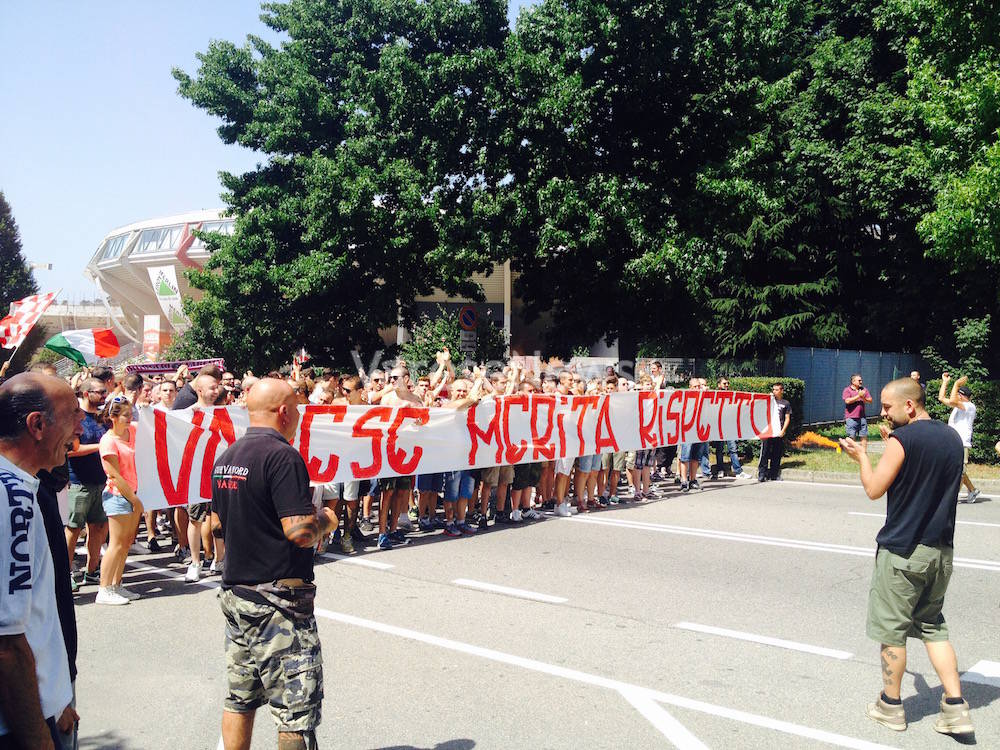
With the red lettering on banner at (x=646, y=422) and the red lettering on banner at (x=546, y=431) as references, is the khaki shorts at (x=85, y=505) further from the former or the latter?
the red lettering on banner at (x=646, y=422)

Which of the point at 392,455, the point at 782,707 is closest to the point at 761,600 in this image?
the point at 782,707

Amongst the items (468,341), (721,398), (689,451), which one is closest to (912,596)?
(689,451)

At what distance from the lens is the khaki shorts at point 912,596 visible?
486cm

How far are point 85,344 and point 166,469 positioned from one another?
13.3 metres

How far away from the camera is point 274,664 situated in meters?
3.68

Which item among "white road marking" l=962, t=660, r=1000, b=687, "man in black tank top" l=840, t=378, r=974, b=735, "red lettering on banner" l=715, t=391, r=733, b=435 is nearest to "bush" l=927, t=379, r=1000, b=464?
"red lettering on banner" l=715, t=391, r=733, b=435

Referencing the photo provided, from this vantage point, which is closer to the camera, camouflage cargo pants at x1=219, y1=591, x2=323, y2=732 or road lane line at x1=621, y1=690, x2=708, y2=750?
camouflage cargo pants at x1=219, y1=591, x2=323, y2=732

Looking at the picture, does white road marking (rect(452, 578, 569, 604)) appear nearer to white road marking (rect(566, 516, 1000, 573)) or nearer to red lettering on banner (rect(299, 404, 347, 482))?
red lettering on banner (rect(299, 404, 347, 482))

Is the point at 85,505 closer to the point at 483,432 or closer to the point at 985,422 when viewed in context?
the point at 483,432

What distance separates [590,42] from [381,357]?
11265mm

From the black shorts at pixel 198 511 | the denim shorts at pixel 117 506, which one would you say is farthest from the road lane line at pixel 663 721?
the black shorts at pixel 198 511

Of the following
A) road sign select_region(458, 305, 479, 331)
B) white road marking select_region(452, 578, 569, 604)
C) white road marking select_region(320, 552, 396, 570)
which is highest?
road sign select_region(458, 305, 479, 331)

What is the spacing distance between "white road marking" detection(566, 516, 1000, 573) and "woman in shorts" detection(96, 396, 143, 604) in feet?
19.1

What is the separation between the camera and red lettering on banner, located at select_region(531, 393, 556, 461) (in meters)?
12.1
